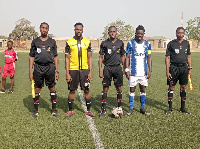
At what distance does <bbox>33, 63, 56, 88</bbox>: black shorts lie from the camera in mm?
5367

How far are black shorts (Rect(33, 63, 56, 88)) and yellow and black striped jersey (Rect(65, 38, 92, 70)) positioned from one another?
50cm

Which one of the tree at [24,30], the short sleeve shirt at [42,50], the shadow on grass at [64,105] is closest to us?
the short sleeve shirt at [42,50]

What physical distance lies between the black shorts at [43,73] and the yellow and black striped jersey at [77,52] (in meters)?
0.50

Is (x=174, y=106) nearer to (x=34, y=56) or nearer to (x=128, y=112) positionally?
(x=128, y=112)

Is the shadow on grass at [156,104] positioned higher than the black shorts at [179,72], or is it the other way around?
the black shorts at [179,72]

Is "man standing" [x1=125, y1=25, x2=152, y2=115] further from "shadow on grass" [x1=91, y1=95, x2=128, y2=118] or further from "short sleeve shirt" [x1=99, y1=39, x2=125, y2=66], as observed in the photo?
"shadow on grass" [x1=91, y1=95, x2=128, y2=118]

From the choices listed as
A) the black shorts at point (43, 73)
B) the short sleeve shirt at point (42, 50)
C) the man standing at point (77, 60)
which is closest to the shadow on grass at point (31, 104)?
the black shorts at point (43, 73)

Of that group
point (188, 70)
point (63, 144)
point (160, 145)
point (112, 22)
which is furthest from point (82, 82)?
point (112, 22)

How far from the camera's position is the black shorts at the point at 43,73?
5.37m

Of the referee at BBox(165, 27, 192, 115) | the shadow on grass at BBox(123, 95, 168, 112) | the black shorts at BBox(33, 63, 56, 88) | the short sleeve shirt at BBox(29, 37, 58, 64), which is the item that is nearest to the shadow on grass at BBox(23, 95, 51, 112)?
the black shorts at BBox(33, 63, 56, 88)

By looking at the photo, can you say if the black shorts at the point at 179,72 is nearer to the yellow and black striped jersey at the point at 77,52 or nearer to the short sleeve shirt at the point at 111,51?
the short sleeve shirt at the point at 111,51

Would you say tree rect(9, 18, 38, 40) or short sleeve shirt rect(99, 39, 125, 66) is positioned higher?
tree rect(9, 18, 38, 40)

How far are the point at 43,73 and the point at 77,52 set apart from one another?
990 mm

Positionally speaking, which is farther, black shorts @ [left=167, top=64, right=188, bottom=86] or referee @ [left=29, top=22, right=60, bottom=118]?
black shorts @ [left=167, top=64, right=188, bottom=86]
